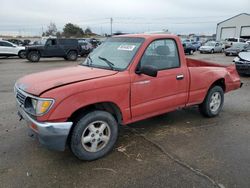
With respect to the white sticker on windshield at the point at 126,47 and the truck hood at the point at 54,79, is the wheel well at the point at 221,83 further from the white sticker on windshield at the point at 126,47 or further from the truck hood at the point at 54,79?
the truck hood at the point at 54,79

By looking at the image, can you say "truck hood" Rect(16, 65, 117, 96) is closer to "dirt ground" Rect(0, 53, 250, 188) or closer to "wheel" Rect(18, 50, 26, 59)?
"dirt ground" Rect(0, 53, 250, 188)

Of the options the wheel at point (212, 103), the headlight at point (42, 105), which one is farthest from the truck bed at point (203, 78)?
the headlight at point (42, 105)

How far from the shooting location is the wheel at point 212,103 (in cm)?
546

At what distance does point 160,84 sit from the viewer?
4262 millimetres

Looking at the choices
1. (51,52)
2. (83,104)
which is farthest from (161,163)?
(51,52)

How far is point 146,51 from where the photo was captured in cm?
416

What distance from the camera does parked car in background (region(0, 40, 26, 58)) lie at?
21.8m

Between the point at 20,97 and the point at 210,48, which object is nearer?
the point at 20,97

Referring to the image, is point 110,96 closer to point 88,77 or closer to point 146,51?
point 88,77

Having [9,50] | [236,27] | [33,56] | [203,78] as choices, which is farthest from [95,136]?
[236,27]

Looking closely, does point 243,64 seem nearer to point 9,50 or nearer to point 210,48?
point 9,50

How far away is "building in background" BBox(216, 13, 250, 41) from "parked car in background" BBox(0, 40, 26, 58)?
51752mm

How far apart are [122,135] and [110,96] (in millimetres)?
1220

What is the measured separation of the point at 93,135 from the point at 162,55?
1863 mm
